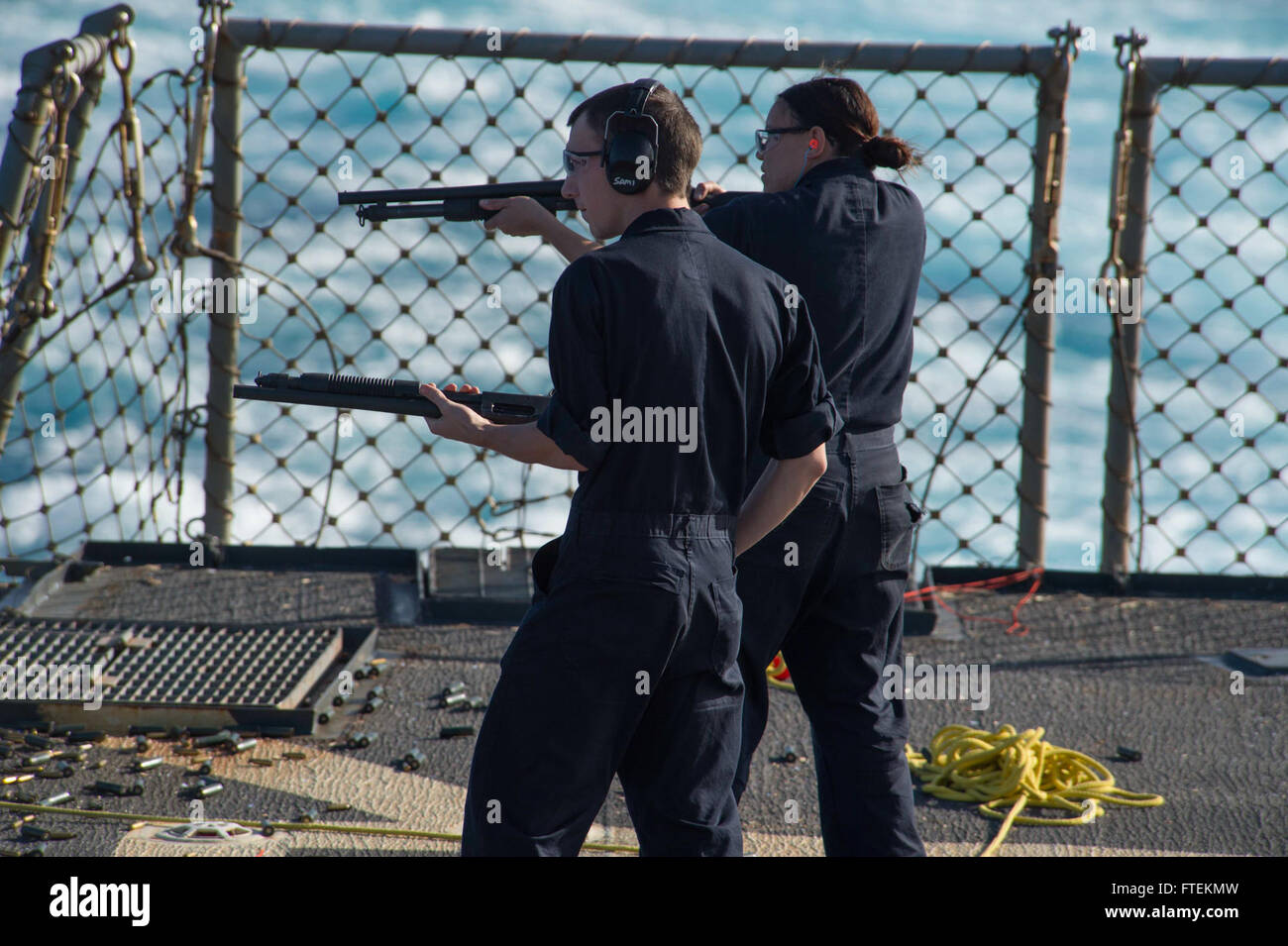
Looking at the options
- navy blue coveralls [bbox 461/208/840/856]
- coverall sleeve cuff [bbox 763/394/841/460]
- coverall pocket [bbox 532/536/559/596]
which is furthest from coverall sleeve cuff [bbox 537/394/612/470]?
coverall sleeve cuff [bbox 763/394/841/460]

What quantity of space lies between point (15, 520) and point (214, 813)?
2.55 metres

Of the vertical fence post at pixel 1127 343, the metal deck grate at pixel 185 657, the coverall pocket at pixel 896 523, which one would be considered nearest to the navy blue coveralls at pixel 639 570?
the coverall pocket at pixel 896 523

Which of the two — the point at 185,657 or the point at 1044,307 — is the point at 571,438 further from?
the point at 1044,307

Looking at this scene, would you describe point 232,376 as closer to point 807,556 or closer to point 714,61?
point 714,61

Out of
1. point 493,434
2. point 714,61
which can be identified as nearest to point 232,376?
point 714,61

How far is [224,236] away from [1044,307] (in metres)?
3.09

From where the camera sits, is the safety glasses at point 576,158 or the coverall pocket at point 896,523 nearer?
the safety glasses at point 576,158

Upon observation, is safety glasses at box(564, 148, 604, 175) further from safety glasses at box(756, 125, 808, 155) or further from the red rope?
the red rope

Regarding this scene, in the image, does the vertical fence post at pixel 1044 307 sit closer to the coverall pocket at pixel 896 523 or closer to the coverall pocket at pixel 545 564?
the coverall pocket at pixel 896 523

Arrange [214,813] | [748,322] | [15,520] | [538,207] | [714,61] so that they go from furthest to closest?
[15,520]
[714,61]
[214,813]
[538,207]
[748,322]

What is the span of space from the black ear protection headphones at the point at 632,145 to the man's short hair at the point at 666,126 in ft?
0.05

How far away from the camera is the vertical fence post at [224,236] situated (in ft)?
17.2

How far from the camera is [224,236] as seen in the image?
5.25 meters
